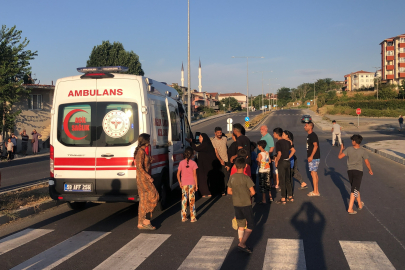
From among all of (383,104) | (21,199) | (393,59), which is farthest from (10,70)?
(393,59)

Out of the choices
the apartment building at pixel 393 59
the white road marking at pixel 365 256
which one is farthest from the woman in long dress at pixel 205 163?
the apartment building at pixel 393 59

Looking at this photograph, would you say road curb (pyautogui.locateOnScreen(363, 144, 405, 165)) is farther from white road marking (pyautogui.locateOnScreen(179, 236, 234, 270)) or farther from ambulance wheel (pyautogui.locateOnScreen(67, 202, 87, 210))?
ambulance wheel (pyautogui.locateOnScreen(67, 202, 87, 210))

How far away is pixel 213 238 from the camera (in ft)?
20.6

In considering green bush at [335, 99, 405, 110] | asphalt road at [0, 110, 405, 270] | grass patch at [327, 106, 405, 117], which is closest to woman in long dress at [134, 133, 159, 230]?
asphalt road at [0, 110, 405, 270]

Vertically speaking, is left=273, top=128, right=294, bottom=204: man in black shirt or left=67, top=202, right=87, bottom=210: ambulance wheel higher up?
left=273, top=128, right=294, bottom=204: man in black shirt

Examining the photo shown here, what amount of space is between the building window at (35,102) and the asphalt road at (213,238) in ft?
85.5

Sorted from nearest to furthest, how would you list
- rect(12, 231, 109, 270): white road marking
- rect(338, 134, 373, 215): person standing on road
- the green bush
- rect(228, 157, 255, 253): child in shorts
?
rect(12, 231, 109, 270): white road marking
rect(228, 157, 255, 253): child in shorts
rect(338, 134, 373, 215): person standing on road
the green bush

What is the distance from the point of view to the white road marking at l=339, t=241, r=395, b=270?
16.0ft

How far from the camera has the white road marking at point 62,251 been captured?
514cm

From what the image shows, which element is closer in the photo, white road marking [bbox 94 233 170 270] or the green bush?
white road marking [bbox 94 233 170 270]

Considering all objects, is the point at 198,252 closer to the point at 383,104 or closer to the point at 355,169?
the point at 355,169

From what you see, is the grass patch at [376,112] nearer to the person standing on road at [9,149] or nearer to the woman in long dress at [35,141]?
the woman in long dress at [35,141]

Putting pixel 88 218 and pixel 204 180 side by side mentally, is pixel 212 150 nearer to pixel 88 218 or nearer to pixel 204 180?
pixel 204 180

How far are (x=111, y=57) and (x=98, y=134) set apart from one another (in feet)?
173
